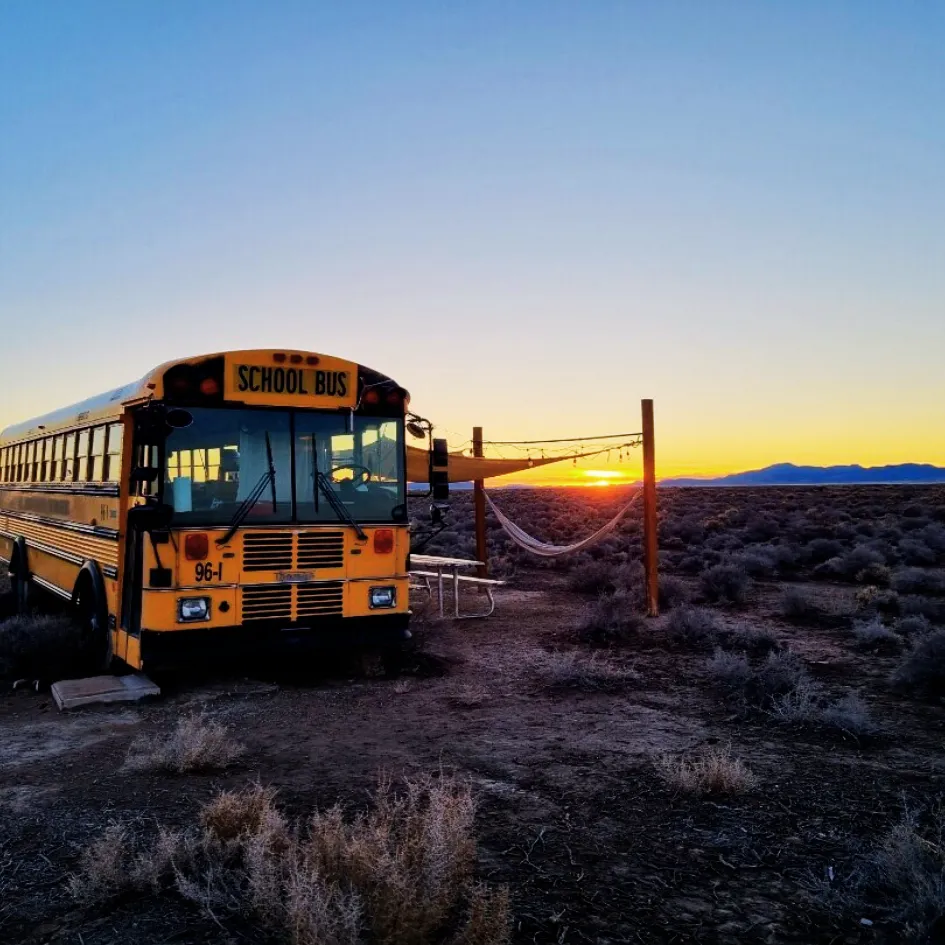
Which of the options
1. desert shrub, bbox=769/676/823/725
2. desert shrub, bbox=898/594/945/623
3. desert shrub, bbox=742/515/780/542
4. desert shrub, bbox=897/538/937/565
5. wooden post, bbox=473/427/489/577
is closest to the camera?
desert shrub, bbox=769/676/823/725

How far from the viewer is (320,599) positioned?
768 centimetres

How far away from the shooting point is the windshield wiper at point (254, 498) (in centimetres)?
720

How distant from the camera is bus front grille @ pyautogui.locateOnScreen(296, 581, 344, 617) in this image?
759 cm

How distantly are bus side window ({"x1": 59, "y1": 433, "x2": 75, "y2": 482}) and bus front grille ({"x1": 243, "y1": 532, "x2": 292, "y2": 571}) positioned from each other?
3.33m

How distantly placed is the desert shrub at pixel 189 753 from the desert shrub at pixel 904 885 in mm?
3622

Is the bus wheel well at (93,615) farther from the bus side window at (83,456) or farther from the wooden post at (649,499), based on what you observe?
the wooden post at (649,499)

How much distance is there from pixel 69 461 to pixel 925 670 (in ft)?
29.1

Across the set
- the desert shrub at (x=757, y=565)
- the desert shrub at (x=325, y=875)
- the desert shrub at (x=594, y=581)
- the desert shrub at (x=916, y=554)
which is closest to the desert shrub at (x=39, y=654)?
the desert shrub at (x=325, y=875)

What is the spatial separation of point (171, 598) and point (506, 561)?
41.5 feet

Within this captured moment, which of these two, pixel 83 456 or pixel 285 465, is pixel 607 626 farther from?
pixel 83 456

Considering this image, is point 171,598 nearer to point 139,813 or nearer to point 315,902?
point 139,813

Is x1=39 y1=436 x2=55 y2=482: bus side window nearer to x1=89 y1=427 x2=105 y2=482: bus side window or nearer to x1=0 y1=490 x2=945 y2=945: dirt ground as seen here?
x1=89 y1=427 x2=105 y2=482: bus side window

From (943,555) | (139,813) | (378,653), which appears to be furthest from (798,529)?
(139,813)

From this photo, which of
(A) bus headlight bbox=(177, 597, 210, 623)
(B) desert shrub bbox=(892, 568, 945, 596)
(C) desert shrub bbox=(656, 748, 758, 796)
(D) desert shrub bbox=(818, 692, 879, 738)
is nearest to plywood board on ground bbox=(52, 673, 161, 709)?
(A) bus headlight bbox=(177, 597, 210, 623)
